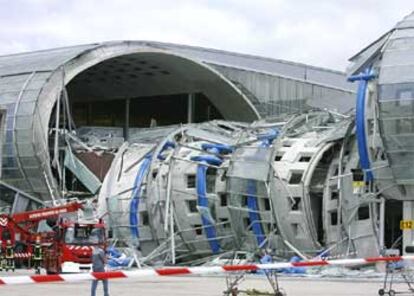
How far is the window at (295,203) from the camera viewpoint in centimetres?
4306

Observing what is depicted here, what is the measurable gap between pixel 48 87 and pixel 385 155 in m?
27.9

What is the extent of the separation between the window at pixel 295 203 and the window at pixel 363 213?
2.86 meters

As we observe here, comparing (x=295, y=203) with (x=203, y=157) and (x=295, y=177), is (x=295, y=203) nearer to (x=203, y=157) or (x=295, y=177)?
(x=295, y=177)

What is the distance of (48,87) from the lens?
6100 cm

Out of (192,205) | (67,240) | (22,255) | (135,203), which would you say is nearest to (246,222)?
(192,205)

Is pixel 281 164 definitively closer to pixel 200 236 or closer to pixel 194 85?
pixel 200 236

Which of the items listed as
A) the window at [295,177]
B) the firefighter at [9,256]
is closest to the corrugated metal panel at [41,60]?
the firefighter at [9,256]

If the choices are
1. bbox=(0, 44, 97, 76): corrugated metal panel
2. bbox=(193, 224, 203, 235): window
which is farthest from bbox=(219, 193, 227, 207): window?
bbox=(0, 44, 97, 76): corrugated metal panel

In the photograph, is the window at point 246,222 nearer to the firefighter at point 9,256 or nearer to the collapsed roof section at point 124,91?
the firefighter at point 9,256

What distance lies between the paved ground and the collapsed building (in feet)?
31.4

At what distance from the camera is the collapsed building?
140ft

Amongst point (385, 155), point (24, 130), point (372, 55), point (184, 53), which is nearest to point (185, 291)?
point (385, 155)

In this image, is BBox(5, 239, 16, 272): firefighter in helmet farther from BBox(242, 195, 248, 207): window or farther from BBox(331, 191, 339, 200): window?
BBox(331, 191, 339, 200): window

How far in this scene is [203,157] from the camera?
156 ft
